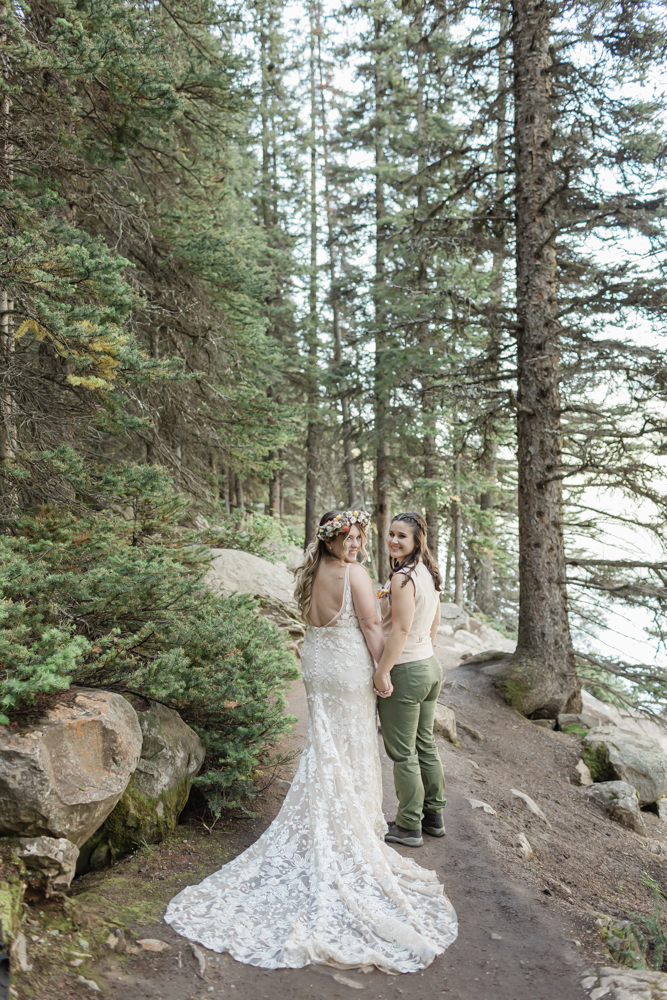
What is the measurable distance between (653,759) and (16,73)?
1074 centimetres

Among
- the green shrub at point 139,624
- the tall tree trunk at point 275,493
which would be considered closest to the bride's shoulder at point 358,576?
the green shrub at point 139,624

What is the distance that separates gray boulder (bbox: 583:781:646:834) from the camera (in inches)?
293

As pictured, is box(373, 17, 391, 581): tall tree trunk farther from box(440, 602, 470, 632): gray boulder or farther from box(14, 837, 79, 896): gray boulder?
box(14, 837, 79, 896): gray boulder

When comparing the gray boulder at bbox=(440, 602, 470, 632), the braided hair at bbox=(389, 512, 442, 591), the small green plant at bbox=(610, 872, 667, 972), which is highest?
the braided hair at bbox=(389, 512, 442, 591)

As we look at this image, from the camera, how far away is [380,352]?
16688 millimetres

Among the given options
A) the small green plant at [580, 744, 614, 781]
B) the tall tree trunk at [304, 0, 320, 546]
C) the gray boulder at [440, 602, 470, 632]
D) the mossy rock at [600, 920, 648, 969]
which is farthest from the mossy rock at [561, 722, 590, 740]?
the tall tree trunk at [304, 0, 320, 546]

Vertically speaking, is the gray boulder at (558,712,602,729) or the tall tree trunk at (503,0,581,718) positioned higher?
the tall tree trunk at (503,0,581,718)

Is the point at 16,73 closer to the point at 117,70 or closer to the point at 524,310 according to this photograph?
the point at 117,70

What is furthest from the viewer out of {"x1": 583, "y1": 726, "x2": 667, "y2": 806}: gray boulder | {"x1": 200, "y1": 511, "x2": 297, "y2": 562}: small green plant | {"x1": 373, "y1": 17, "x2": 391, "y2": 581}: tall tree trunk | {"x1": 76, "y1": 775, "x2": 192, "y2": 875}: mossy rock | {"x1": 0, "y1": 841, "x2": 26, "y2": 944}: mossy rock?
{"x1": 373, "y1": 17, "x2": 391, "y2": 581}: tall tree trunk

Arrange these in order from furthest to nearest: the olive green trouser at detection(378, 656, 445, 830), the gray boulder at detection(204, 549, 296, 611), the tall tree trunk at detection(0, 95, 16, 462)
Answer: the gray boulder at detection(204, 549, 296, 611)
the tall tree trunk at detection(0, 95, 16, 462)
the olive green trouser at detection(378, 656, 445, 830)

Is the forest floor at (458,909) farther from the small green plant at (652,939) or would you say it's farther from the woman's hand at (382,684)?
the woman's hand at (382,684)

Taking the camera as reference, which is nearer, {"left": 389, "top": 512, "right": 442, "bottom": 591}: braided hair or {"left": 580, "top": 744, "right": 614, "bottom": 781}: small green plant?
{"left": 389, "top": 512, "right": 442, "bottom": 591}: braided hair

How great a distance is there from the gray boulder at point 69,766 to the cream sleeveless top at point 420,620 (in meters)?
2.04

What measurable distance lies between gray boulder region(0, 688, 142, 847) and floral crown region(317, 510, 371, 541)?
184cm
